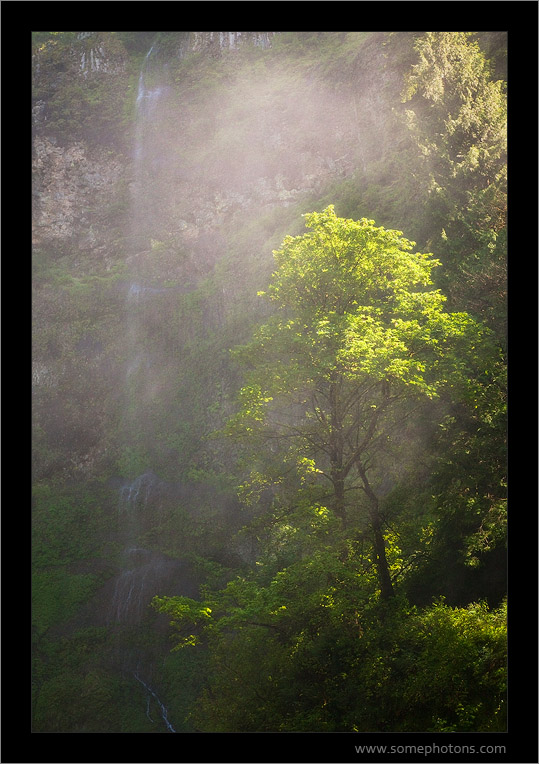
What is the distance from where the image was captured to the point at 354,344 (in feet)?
29.8

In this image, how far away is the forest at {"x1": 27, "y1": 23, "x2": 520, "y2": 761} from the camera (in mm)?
9234

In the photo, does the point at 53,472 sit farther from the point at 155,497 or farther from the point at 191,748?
the point at 191,748

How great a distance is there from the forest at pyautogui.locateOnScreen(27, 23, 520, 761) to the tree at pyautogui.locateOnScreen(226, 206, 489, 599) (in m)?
0.05

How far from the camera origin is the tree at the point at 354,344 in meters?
9.58

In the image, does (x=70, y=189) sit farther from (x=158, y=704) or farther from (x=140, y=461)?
(x=158, y=704)

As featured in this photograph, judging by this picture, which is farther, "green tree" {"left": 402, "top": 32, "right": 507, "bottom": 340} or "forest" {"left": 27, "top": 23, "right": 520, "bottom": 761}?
"green tree" {"left": 402, "top": 32, "right": 507, "bottom": 340}

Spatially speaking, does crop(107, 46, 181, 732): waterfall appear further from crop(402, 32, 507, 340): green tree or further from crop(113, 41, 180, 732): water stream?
crop(402, 32, 507, 340): green tree

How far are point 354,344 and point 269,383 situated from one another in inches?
78.0

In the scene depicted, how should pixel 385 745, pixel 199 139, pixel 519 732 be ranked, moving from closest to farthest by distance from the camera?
pixel 519 732 < pixel 385 745 < pixel 199 139

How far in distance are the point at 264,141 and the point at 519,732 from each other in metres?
23.1

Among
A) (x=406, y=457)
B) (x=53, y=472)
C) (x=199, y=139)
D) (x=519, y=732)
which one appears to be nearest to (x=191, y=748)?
(x=519, y=732)

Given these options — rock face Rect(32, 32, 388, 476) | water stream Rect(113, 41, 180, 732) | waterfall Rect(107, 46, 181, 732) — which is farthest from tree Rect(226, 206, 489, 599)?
rock face Rect(32, 32, 388, 476)

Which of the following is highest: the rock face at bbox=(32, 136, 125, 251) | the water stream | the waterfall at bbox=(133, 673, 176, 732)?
the rock face at bbox=(32, 136, 125, 251)

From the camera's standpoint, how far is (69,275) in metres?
26.2
